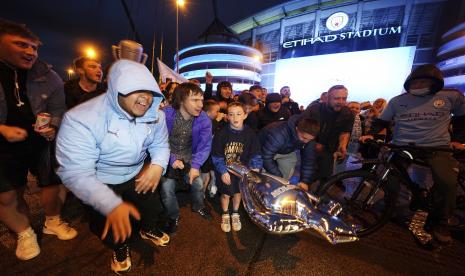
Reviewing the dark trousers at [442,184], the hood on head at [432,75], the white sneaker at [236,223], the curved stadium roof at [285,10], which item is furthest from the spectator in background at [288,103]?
the curved stadium roof at [285,10]

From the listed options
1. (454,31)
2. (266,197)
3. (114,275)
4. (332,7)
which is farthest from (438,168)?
(332,7)

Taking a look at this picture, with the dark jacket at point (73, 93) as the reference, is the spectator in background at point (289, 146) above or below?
below

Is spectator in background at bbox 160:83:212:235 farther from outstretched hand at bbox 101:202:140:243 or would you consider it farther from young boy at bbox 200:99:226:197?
outstretched hand at bbox 101:202:140:243

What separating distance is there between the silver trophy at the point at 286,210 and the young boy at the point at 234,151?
0.44 meters

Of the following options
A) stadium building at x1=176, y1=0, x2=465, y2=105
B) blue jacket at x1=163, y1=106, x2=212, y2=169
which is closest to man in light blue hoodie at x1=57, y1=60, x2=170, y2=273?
blue jacket at x1=163, y1=106, x2=212, y2=169

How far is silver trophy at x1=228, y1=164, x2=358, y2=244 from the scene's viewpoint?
1880 mm

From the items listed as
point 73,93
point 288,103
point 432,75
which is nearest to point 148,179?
point 73,93

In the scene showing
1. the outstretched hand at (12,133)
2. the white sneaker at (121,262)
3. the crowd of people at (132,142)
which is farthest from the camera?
the white sneaker at (121,262)

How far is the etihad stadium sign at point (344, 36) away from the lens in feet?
108

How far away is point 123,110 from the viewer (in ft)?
5.03

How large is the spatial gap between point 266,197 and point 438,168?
Answer: 2.32m

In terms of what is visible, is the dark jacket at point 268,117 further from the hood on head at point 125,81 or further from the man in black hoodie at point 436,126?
the hood on head at point 125,81

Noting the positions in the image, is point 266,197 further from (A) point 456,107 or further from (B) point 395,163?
(A) point 456,107

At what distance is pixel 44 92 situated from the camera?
2092mm
